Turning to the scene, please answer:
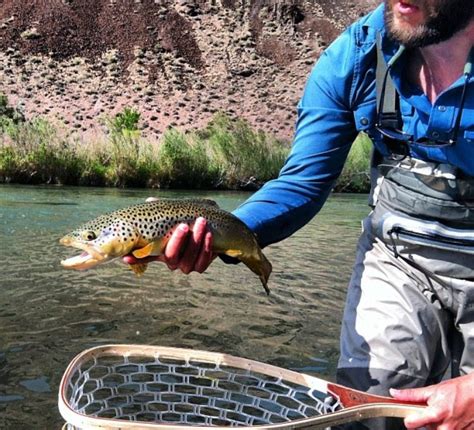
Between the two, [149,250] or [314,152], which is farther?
[314,152]

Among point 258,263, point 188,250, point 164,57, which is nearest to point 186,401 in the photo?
point 258,263

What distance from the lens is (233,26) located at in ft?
163

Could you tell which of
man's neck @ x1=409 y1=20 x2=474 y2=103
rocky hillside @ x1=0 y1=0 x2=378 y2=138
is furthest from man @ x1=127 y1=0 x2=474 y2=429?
rocky hillside @ x1=0 y1=0 x2=378 y2=138

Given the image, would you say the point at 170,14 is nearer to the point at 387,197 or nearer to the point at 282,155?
the point at 282,155

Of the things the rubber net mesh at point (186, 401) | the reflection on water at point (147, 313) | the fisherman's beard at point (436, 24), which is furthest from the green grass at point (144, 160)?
the fisherman's beard at point (436, 24)

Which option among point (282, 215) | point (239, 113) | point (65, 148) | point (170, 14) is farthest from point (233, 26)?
point (282, 215)

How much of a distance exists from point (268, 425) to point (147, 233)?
667mm

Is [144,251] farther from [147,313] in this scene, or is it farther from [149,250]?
[147,313]

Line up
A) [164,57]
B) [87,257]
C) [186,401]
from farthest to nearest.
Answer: [164,57] < [186,401] < [87,257]

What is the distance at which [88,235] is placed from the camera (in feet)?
6.06

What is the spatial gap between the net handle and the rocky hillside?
1451 inches

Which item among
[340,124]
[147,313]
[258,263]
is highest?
[340,124]

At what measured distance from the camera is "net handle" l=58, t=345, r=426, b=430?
1.39m

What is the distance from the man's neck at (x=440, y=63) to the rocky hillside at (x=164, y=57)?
120 feet
